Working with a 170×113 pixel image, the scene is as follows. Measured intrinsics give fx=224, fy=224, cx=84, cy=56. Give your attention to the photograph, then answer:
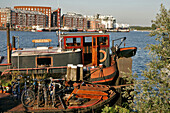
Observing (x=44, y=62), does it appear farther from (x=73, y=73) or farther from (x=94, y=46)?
(x=94, y=46)

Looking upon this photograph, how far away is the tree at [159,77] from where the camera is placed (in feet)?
24.7

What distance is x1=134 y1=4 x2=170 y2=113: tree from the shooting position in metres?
7.54

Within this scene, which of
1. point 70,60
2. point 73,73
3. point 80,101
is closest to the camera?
point 80,101

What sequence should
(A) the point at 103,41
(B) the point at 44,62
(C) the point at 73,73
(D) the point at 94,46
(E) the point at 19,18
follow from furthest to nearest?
(E) the point at 19,18, (A) the point at 103,41, (D) the point at 94,46, (B) the point at 44,62, (C) the point at 73,73

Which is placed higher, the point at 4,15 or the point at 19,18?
the point at 4,15

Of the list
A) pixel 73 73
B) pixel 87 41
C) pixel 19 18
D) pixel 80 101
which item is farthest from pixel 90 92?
pixel 19 18

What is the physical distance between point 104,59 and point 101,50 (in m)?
0.80

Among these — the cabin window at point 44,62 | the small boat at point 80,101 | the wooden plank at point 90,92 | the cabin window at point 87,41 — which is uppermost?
the cabin window at point 87,41

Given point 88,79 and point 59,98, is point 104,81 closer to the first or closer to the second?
point 88,79

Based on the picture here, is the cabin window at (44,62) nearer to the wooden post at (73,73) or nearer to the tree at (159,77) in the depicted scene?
the wooden post at (73,73)

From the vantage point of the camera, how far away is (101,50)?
18469mm

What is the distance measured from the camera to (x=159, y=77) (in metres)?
8.13

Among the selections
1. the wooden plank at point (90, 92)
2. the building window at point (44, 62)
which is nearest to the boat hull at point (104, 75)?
the building window at point (44, 62)

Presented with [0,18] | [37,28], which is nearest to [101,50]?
[37,28]
